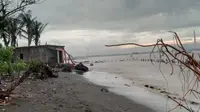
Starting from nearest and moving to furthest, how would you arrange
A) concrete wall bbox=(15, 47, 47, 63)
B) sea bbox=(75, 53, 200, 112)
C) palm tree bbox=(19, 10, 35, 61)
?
1. sea bbox=(75, 53, 200, 112)
2. concrete wall bbox=(15, 47, 47, 63)
3. palm tree bbox=(19, 10, 35, 61)

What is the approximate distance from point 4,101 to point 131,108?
211 inches

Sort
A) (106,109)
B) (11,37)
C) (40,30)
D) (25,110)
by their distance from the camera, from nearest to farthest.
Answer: (25,110) < (106,109) < (11,37) < (40,30)

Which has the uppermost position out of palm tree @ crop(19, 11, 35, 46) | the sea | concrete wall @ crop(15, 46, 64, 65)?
palm tree @ crop(19, 11, 35, 46)

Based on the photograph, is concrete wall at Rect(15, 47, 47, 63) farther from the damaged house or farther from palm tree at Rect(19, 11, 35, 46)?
palm tree at Rect(19, 11, 35, 46)

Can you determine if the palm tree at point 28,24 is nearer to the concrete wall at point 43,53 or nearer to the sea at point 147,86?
the concrete wall at point 43,53

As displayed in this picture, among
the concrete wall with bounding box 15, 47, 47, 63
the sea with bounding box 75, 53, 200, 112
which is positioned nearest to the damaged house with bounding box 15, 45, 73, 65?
the concrete wall with bounding box 15, 47, 47, 63

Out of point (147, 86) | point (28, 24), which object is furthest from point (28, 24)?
point (147, 86)

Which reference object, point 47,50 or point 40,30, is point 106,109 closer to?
point 47,50

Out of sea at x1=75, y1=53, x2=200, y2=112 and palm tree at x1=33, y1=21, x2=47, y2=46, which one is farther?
palm tree at x1=33, y1=21, x2=47, y2=46

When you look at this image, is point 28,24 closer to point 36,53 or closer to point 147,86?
point 36,53

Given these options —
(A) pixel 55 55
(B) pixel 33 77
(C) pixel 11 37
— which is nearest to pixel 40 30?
(C) pixel 11 37

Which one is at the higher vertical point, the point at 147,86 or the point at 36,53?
the point at 36,53

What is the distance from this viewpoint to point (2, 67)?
39.6 feet

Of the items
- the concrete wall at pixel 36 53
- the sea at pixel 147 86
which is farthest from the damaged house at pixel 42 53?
the sea at pixel 147 86
